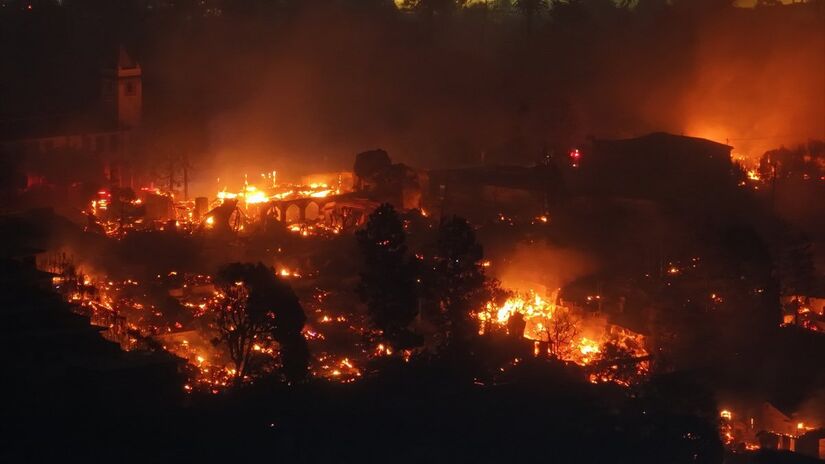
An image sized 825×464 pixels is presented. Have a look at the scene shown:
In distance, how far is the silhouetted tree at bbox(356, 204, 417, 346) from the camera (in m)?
16.7

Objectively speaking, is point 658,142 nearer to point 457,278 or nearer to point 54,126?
point 457,278

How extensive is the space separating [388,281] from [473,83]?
22.7m

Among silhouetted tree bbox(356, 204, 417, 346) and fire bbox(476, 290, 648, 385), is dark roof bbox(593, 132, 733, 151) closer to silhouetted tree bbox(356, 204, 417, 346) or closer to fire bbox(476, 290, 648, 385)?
fire bbox(476, 290, 648, 385)

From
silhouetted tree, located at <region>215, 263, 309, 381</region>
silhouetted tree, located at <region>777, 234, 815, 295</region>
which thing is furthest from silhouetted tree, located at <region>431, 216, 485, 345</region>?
silhouetted tree, located at <region>777, 234, 815, 295</region>

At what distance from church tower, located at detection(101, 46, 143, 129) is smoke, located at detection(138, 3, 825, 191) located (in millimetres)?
2758

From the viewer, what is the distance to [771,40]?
3988 cm

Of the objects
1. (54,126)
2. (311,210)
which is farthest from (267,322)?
(54,126)

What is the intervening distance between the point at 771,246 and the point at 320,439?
13064mm

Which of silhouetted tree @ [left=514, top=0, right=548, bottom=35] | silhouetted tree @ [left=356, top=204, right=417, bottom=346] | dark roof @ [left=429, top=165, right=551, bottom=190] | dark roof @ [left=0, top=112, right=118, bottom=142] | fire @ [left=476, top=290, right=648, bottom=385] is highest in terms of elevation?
silhouetted tree @ [left=514, top=0, right=548, bottom=35]

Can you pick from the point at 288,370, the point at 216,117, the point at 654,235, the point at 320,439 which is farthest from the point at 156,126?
the point at 320,439

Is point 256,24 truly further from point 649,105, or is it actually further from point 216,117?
point 649,105

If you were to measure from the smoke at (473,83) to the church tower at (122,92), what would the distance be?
2.76 m

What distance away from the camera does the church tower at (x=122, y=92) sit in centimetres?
2802

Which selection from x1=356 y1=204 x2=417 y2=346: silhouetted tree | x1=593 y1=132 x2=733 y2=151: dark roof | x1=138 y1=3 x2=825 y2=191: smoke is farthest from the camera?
Result: x1=138 y1=3 x2=825 y2=191: smoke
